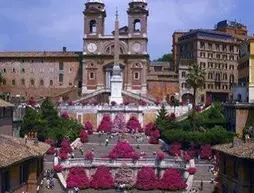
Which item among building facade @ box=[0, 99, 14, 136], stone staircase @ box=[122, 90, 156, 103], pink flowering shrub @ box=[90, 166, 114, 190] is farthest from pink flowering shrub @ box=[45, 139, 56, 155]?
stone staircase @ box=[122, 90, 156, 103]

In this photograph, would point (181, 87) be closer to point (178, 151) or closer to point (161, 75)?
point (161, 75)

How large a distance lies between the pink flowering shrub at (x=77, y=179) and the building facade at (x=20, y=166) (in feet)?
54.7

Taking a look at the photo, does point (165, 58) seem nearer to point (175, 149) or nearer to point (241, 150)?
point (175, 149)

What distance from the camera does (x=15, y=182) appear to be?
29922mm

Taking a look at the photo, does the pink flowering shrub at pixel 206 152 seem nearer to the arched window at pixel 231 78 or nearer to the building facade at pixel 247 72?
the building facade at pixel 247 72

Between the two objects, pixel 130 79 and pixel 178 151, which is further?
pixel 130 79

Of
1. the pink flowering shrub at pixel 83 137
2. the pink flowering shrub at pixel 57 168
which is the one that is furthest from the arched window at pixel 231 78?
the pink flowering shrub at pixel 57 168

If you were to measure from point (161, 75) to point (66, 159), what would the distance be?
6163cm

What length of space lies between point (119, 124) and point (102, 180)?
35.8 m

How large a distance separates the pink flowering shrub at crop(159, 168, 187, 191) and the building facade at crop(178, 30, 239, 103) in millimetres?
62132

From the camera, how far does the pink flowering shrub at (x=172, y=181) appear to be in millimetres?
53031

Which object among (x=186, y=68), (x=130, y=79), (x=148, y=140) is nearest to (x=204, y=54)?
(x=186, y=68)

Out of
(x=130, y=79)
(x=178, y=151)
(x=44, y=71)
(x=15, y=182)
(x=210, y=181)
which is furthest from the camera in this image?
(x=44, y=71)

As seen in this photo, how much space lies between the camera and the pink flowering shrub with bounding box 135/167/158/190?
54769mm
